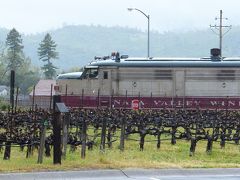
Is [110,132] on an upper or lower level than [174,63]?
lower

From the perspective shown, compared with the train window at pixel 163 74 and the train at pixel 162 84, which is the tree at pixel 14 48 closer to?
the train at pixel 162 84

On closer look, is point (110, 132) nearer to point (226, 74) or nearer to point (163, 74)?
point (163, 74)

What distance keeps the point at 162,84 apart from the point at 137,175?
24628mm

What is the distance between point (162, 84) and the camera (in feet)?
133

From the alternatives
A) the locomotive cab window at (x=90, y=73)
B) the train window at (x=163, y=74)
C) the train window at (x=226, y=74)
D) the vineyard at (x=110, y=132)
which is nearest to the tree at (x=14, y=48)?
the locomotive cab window at (x=90, y=73)

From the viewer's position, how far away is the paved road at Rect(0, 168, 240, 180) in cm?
1545

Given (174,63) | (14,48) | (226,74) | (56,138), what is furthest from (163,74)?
(14,48)

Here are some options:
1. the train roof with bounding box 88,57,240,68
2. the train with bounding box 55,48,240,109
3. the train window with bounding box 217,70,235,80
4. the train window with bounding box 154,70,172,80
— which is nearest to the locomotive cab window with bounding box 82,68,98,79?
the train with bounding box 55,48,240,109

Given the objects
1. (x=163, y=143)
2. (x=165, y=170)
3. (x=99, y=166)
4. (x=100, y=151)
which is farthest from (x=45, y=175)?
(x=163, y=143)

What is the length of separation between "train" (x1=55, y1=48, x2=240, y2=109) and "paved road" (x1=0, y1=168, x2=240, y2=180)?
23167 millimetres

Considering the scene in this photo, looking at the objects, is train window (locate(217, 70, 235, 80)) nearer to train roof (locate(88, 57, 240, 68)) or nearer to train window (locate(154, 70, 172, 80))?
train roof (locate(88, 57, 240, 68))

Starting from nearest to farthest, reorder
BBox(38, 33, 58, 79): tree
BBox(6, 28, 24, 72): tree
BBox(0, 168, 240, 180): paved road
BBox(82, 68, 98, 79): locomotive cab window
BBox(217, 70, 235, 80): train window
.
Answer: BBox(0, 168, 240, 180): paved road → BBox(217, 70, 235, 80): train window → BBox(82, 68, 98, 79): locomotive cab window → BBox(6, 28, 24, 72): tree → BBox(38, 33, 58, 79): tree

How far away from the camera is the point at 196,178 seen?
15.6 m

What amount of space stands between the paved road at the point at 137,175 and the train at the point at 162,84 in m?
23.2
